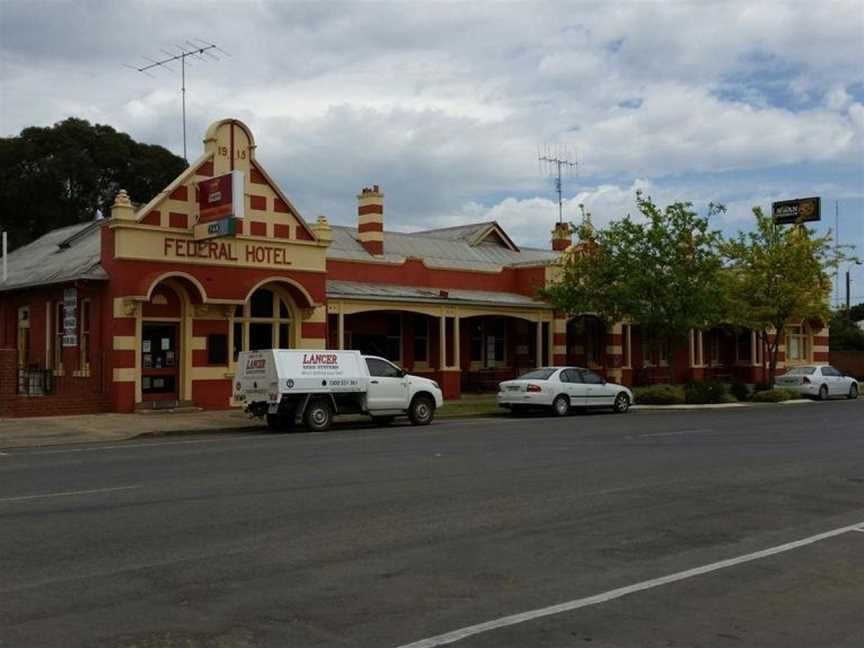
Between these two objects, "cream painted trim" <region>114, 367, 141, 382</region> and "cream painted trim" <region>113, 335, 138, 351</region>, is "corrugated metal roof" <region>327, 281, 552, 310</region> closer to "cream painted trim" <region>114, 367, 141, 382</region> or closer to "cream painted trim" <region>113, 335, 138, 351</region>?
"cream painted trim" <region>113, 335, 138, 351</region>

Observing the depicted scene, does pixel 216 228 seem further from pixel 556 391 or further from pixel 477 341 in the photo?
pixel 477 341

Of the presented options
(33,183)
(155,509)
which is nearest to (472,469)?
(155,509)

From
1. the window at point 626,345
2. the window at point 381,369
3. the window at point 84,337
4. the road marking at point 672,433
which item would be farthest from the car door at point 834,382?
the window at point 84,337

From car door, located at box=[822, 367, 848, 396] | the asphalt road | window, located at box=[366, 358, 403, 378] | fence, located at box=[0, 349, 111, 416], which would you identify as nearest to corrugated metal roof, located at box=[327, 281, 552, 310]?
window, located at box=[366, 358, 403, 378]

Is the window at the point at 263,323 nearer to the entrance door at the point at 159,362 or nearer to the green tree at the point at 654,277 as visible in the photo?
the entrance door at the point at 159,362

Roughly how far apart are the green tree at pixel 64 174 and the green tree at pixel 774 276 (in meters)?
37.3

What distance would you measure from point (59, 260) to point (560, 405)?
15950mm

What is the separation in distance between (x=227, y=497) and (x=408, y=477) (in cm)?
272

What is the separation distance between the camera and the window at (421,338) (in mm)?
35062

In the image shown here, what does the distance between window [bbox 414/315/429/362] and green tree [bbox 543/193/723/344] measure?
5.03m

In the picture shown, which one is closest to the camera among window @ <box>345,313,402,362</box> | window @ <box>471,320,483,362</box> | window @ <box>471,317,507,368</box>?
window @ <box>345,313,402,362</box>

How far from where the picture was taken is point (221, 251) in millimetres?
26672

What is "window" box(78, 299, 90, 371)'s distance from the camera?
26.5 meters

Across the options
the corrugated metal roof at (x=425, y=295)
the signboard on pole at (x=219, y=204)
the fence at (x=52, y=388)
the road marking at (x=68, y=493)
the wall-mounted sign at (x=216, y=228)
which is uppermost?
the signboard on pole at (x=219, y=204)
